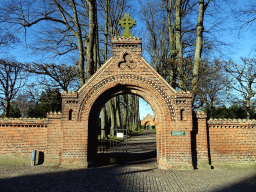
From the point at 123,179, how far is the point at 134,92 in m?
4.16

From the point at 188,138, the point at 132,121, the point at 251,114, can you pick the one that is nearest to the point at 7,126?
the point at 188,138

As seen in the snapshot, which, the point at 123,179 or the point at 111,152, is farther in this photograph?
the point at 111,152

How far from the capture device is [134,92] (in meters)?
10.1

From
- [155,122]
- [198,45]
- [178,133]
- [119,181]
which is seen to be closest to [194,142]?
[178,133]

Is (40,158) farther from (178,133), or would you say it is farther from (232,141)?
(232,141)

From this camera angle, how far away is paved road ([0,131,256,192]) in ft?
21.9

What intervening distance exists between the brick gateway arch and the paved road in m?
0.80

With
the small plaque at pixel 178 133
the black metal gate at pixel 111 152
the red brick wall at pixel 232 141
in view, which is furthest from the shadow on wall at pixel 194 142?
the black metal gate at pixel 111 152

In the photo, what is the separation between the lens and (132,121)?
46.8 metres

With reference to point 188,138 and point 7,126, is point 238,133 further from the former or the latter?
point 7,126

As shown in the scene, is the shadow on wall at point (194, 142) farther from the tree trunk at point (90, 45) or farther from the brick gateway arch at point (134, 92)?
the tree trunk at point (90, 45)

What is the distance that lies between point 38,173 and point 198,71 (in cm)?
1015

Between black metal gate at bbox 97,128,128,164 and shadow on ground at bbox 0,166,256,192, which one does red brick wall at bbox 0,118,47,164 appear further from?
black metal gate at bbox 97,128,128,164

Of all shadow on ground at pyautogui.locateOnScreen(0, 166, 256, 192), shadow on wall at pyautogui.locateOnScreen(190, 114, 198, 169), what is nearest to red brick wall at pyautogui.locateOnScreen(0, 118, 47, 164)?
shadow on ground at pyautogui.locateOnScreen(0, 166, 256, 192)
